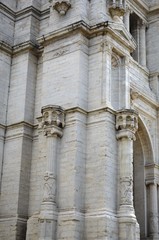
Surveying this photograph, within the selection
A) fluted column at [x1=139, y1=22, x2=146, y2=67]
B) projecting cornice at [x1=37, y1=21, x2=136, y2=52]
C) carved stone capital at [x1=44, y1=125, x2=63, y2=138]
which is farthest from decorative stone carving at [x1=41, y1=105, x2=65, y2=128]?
fluted column at [x1=139, y1=22, x2=146, y2=67]

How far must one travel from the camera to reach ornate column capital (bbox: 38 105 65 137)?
1753cm

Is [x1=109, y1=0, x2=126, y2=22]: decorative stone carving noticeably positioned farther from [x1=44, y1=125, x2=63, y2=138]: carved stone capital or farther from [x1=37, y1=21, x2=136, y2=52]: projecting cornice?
[x1=44, y1=125, x2=63, y2=138]: carved stone capital

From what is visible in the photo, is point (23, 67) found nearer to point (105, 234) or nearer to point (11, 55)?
point (11, 55)

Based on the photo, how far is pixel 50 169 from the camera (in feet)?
56.1

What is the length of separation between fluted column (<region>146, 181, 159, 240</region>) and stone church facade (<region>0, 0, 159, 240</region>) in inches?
1.7

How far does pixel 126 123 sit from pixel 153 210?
5445 mm

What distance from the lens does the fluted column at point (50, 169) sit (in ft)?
53.4

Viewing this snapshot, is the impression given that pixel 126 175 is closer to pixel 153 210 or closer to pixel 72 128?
pixel 72 128

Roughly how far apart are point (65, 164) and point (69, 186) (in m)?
0.87

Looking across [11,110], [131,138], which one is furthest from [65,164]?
[11,110]

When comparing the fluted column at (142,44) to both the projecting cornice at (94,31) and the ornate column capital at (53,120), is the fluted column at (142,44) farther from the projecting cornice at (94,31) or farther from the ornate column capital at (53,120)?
the ornate column capital at (53,120)

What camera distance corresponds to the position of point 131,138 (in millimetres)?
17766

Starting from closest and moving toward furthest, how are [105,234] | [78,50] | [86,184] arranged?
1. [105,234]
2. [86,184]
3. [78,50]

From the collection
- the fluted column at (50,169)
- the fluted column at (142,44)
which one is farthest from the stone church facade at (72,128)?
the fluted column at (142,44)
